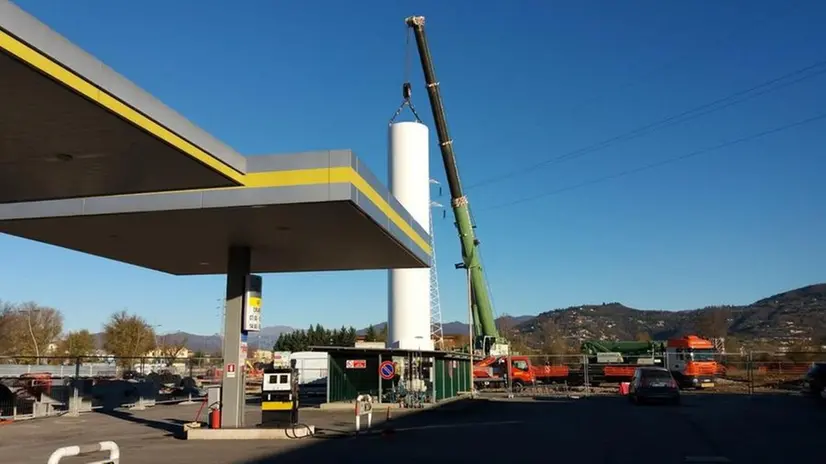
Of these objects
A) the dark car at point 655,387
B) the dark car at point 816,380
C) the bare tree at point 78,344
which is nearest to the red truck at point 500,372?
the dark car at point 655,387

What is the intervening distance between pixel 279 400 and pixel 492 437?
19.3ft

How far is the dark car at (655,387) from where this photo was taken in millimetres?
30422

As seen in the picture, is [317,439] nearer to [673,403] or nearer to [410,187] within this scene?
[673,403]

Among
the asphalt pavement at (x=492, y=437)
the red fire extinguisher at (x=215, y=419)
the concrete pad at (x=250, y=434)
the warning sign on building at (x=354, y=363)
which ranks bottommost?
the asphalt pavement at (x=492, y=437)

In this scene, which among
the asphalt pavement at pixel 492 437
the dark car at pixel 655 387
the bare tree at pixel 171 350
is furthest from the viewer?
the bare tree at pixel 171 350

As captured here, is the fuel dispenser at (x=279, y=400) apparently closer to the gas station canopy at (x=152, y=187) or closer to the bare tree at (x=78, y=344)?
the gas station canopy at (x=152, y=187)

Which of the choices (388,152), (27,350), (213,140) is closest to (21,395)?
(388,152)

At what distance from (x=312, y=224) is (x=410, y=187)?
74.1 feet

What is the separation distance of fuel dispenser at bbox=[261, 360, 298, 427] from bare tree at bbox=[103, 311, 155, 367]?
55397 mm

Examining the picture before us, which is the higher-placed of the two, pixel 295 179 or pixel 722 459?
pixel 295 179

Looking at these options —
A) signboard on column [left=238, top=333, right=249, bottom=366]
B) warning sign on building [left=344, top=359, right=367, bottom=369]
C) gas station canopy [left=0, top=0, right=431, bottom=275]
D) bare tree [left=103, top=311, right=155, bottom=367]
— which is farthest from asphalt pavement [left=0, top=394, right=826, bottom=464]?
bare tree [left=103, top=311, right=155, bottom=367]

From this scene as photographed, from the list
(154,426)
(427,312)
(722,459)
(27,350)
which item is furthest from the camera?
(27,350)

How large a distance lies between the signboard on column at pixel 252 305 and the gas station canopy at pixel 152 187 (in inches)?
43.3

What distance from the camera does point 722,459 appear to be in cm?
1460
